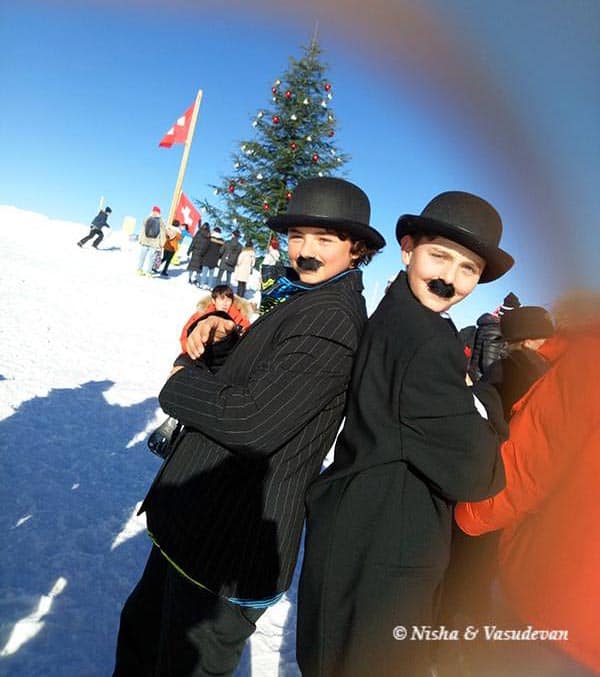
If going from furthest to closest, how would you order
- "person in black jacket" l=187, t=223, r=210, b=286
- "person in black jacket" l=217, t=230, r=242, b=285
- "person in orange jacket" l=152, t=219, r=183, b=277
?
"person in orange jacket" l=152, t=219, r=183, b=277 → "person in black jacket" l=187, t=223, r=210, b=286 → "person in black jacket" l=217, t=230, r=242, b=285

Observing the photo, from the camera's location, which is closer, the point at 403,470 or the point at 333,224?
the point at 403,470

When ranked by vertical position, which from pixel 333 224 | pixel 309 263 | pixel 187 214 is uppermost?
pixel 187 214

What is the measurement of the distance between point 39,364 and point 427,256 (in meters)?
6.42

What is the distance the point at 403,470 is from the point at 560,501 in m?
0.37

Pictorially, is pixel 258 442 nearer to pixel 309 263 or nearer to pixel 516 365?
pixel 309 263

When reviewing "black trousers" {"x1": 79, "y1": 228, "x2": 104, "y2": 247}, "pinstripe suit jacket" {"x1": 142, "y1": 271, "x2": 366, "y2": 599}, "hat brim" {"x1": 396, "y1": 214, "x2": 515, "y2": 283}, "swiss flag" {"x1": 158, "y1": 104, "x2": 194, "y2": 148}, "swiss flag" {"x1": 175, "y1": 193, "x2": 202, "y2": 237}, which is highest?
"swiss flag" {"x1": 158, "y1": 104, "x2": 194, "y2": 148}

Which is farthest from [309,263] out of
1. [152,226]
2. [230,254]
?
[152,226]

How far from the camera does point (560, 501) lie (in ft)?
3.18

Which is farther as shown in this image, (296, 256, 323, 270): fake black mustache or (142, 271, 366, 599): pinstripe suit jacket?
(296, 256, 323, 270): fake black mustache

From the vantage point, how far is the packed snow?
231cm

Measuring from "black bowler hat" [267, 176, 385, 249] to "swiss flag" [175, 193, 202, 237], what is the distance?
16832mm

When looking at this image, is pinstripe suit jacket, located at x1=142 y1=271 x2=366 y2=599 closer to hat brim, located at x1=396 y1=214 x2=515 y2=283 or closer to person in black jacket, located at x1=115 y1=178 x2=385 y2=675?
person in black jacket, located at x1=115 y1=178 x2=385 y2=675

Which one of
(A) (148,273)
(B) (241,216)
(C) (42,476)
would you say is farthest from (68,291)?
(C) (42,476)

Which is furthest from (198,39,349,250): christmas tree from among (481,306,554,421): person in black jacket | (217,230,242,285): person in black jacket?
(481,306,554,421): person in black jacket
